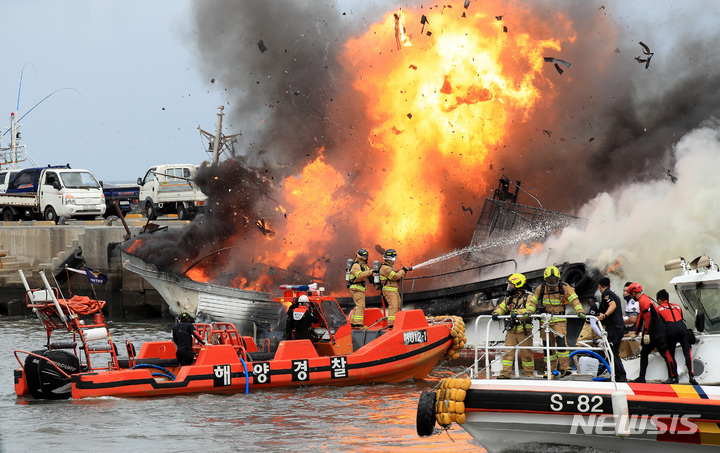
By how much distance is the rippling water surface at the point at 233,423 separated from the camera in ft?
35.0

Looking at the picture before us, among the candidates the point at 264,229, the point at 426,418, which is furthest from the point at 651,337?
the point at 264,229

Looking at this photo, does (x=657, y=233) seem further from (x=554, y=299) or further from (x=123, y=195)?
(x=123, y=195)

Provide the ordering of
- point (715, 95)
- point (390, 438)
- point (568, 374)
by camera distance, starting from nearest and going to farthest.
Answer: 1. point (568, 374)
2. point (390, 438)
3. point (715, 95)

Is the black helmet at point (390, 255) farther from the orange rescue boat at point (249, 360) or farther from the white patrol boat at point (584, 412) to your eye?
the white patrol boat at point (584, 412)

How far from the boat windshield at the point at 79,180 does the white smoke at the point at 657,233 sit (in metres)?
19.4

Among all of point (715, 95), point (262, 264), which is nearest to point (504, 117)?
point (715, 95)

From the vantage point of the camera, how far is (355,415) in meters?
12.4

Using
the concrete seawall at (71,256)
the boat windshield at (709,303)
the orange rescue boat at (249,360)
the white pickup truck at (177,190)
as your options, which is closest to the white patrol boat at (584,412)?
the boat windshield at (709,303)

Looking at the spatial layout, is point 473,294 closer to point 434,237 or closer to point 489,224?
point 489,224

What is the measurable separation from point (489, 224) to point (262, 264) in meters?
5.96

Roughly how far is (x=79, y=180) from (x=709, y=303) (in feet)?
87.6

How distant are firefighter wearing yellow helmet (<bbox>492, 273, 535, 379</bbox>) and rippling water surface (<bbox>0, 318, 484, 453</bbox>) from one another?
1.18m

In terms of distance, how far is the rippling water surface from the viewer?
10.7 meters

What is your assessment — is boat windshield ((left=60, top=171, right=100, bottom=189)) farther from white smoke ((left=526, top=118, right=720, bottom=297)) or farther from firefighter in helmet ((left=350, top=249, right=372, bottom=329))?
white smoke ((left=526, top=118, right=720, bottom=297))
